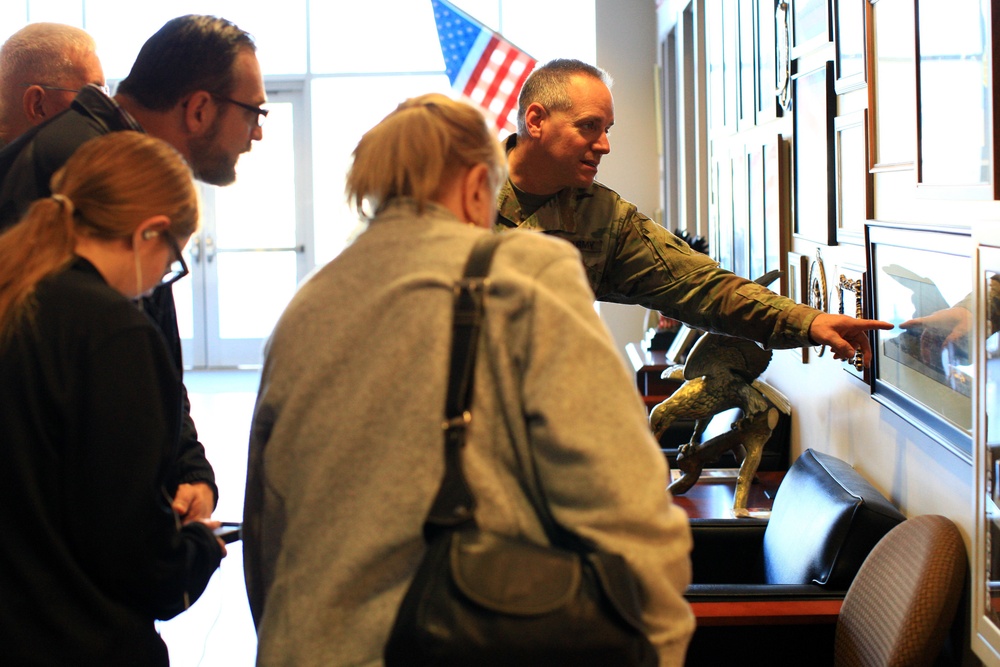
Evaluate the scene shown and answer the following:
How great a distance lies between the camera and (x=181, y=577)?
141 cm

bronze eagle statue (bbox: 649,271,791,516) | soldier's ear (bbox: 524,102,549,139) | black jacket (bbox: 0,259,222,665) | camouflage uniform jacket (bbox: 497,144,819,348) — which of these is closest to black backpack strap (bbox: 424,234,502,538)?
black jacket (bbox: 0,259,222,665)

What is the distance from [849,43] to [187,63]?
5.13ft

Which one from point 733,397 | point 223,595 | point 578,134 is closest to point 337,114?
point 223,595

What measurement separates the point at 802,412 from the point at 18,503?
2.68 m

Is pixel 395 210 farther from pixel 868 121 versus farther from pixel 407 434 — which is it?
pixel 868 121

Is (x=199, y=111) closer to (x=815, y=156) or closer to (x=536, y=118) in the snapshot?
(x=536, y=118)

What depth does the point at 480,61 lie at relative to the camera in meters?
6.98

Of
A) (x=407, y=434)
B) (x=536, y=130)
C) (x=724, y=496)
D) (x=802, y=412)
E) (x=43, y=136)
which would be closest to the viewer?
(x=407, y=434)

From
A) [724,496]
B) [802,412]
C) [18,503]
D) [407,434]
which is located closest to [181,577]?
[18,503]

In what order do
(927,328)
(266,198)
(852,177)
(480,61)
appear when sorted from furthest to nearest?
1. (266,198)
2. (480,61)
3. (852,177)
4. (927,328)

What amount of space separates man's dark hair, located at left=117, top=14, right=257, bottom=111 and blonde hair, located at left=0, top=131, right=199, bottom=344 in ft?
1.77

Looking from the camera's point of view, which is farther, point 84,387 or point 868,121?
point 868,121

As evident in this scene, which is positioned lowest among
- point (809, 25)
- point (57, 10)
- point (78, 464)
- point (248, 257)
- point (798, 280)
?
point (78, 464)

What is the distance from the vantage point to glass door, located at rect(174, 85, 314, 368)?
9930mm
